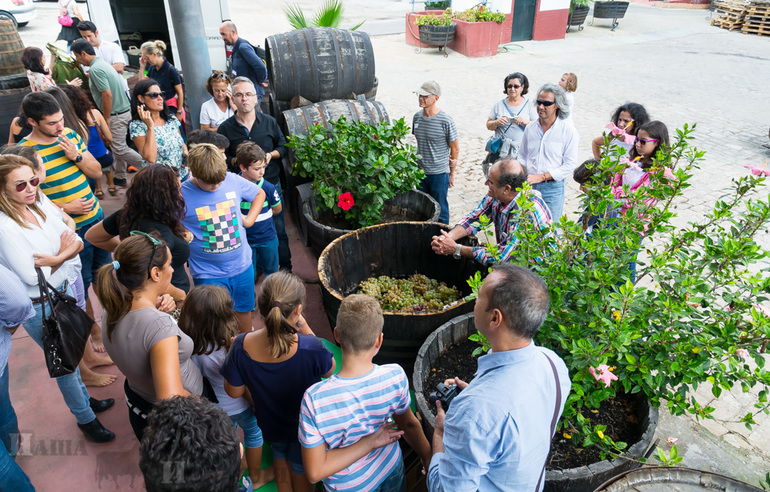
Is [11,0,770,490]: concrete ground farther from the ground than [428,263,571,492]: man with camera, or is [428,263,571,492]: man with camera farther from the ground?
[428,263,571,492]: man with camera

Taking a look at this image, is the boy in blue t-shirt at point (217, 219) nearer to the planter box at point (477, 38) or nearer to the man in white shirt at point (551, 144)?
the man in white shirt at point (551, 144)

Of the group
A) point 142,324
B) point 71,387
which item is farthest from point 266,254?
point 142,324

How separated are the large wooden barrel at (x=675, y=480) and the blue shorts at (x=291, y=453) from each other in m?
1.45

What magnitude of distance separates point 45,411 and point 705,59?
17.3 meters

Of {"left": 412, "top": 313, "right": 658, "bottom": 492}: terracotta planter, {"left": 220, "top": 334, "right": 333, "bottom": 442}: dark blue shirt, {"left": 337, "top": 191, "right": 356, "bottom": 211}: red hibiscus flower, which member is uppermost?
{"left": 220, "top": 334, "right": 333, "bottom": 442}: dark blue shirt

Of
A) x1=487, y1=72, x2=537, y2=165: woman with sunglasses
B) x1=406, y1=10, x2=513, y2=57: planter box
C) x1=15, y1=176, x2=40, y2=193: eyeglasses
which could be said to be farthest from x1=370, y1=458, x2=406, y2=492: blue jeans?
x1=406, y1=10, x2=513, y2=57: planter box

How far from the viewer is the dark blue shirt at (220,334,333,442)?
2330 mm

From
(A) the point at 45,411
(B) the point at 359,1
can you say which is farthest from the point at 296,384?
(B) the point at 359,1

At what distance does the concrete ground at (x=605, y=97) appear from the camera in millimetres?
3145

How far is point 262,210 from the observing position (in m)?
4.04

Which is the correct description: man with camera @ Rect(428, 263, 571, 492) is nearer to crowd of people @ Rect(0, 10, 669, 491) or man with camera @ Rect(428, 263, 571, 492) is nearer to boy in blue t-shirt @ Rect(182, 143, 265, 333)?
crowd of people @ Rect(0, 10, 669, 491)

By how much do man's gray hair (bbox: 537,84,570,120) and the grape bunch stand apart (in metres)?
1.83

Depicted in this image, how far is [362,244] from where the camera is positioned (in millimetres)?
4090

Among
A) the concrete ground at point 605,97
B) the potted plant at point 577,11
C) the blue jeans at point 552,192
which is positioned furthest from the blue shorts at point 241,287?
the potted plant at point 577,11
